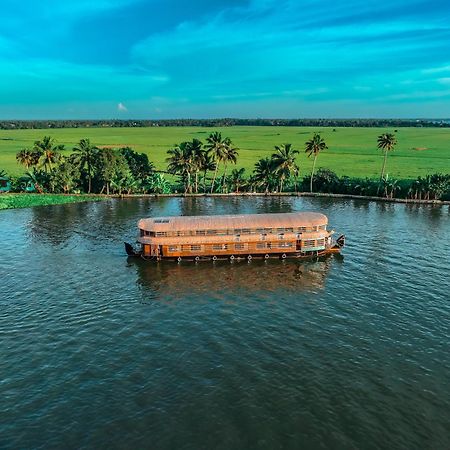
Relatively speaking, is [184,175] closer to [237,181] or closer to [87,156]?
[237,181]

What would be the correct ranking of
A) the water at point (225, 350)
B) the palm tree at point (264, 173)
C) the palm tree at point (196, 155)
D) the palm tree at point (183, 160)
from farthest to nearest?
the palm tree at point (264, 173), the palm tree at point (183, 160), the palm tree at point (196, 155), the water at point (225, 350)

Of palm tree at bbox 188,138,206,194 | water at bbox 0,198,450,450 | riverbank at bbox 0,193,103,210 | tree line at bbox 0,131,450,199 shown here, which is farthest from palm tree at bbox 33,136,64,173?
water at bbox 0,198,450,450

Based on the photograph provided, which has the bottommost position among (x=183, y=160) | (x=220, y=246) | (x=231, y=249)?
(x=231, y=249)

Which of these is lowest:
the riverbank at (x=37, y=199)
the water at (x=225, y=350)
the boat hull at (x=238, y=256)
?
the water at (x=225, y=350)

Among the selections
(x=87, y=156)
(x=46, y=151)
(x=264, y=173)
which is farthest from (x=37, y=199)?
(x=264, y=173)

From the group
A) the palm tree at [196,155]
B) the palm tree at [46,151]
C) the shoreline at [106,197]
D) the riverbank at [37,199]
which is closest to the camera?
the riverbank at [37,199]

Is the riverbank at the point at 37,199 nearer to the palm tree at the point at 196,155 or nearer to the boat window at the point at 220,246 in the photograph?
the palm tree at the point at 196,155

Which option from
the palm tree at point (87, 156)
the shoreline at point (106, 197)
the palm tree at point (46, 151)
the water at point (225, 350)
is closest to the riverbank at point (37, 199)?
the shoreline at point (106, 197)
